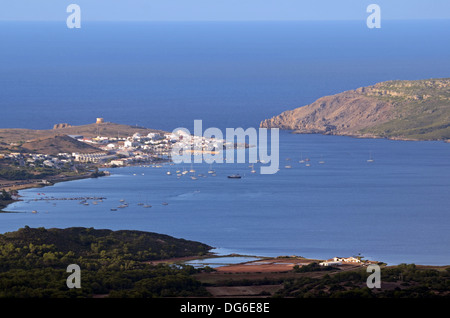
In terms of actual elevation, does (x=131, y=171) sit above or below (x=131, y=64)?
below

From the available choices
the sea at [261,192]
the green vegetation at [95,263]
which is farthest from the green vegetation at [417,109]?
the green vegetation at [95,263]

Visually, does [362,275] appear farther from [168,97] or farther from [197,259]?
[168,97]

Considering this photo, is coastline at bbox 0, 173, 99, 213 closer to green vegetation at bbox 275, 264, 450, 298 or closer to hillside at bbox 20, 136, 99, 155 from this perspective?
hillside at bbox 20, 136, 99, 155

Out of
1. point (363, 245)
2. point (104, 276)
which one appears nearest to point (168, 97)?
point (363, 245)

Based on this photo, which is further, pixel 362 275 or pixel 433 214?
pixel 433 214

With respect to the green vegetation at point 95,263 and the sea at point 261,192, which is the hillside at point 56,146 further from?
the green vegetation at point 95,263

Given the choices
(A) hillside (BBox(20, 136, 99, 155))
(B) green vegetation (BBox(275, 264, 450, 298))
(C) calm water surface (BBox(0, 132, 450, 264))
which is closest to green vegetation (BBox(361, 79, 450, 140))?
(C) calm water surface (BBox(0, 132, 450, 264))
